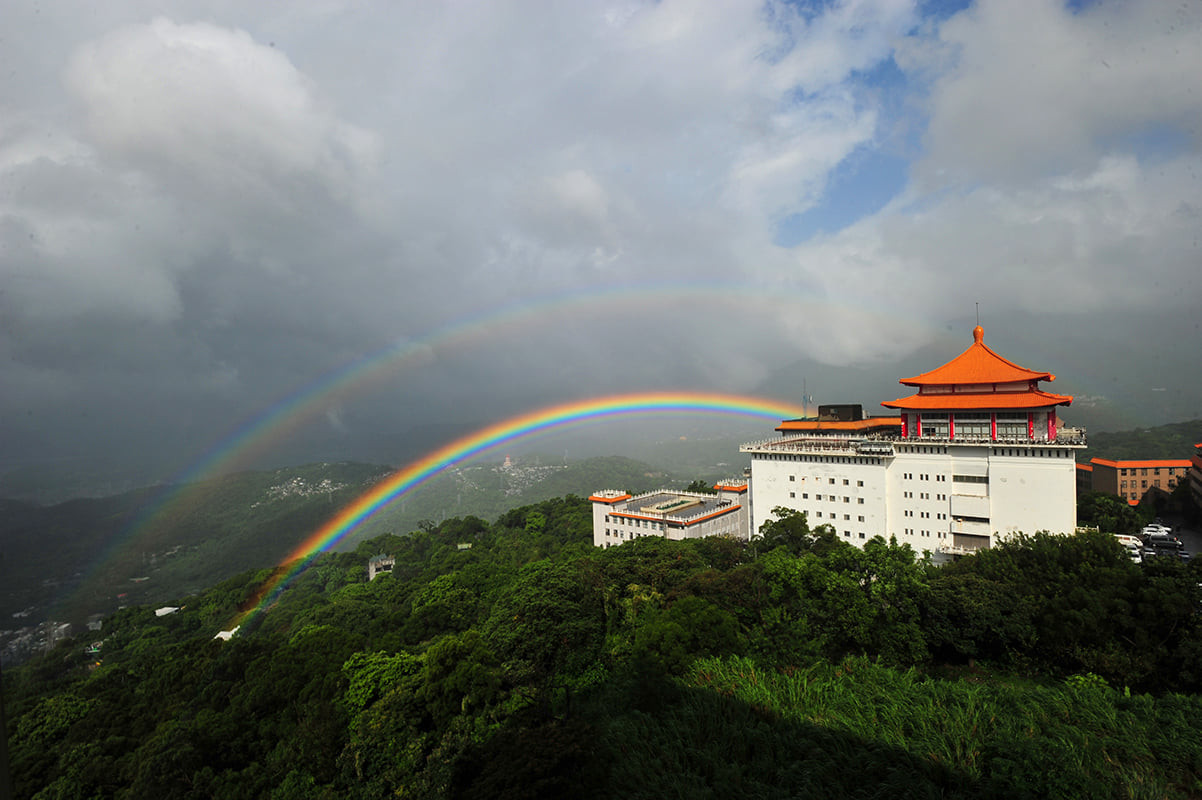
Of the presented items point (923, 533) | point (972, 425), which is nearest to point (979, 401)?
point (972, 425)

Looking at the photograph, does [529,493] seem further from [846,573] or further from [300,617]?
[846,573]

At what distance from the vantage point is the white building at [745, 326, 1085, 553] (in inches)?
822

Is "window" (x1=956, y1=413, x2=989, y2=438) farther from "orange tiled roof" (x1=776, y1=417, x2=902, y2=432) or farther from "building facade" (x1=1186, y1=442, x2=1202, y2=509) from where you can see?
"building facade" (x1=1186, y1=442, x2=1202, y2=509)

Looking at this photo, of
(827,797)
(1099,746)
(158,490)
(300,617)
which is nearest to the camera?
(827,797)

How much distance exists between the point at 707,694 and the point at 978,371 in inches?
814

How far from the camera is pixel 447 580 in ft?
90.6

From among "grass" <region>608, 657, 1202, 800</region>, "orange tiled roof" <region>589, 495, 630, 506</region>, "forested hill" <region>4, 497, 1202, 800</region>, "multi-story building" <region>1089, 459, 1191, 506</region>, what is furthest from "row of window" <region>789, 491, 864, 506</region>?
"multi-story building" <region>1089, 459, 1191, 506</region>

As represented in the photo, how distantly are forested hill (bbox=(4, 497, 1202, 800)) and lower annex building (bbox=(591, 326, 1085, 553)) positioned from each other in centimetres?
417

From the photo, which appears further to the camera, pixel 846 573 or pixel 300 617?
pixel 300 617

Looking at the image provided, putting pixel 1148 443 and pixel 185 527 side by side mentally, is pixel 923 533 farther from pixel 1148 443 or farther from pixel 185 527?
pixel 185 527

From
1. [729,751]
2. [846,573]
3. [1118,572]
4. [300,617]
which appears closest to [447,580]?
[300,617]

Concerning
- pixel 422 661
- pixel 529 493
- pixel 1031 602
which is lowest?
pixel 529 493

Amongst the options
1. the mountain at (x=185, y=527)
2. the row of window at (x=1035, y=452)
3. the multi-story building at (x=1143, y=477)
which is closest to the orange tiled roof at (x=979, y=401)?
the row of window at (x=1035, y=452)

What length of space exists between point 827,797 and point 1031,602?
10658mm
